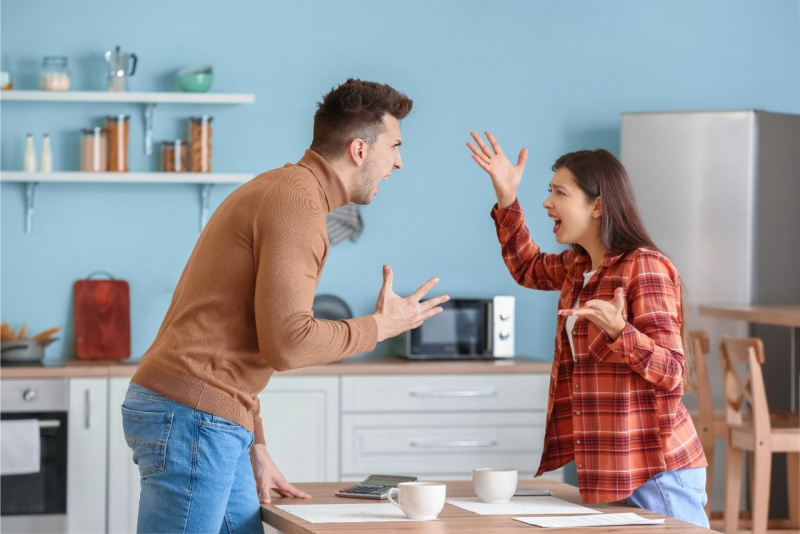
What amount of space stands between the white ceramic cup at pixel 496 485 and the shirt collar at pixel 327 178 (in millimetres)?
588

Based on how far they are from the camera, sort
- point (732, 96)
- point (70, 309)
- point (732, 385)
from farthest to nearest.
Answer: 1. point (732, 96)
2. point (70, 309)
3. point (732, 385)

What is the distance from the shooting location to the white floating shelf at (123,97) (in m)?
4.40

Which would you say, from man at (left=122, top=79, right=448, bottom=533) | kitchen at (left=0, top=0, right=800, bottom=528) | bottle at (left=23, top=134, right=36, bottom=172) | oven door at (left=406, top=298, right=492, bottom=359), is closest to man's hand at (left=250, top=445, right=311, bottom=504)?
man at (left=122, top=79, right=448, bottom=533)

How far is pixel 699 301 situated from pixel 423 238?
1235 mm

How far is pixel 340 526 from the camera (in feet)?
6.01

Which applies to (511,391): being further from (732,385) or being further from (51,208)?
(51,208)

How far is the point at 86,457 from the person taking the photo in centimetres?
405

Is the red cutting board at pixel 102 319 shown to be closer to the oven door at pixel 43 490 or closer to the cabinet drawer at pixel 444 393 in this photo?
the oven door at pixel 43 490

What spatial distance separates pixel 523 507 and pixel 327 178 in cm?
73

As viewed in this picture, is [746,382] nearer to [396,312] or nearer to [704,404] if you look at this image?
[704,404]

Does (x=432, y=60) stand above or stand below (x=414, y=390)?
above

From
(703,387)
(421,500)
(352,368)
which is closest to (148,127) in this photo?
(352,368)

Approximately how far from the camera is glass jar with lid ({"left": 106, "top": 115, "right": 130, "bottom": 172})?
4484 millimetres

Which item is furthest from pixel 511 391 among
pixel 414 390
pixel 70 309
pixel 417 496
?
pixel 417 496
